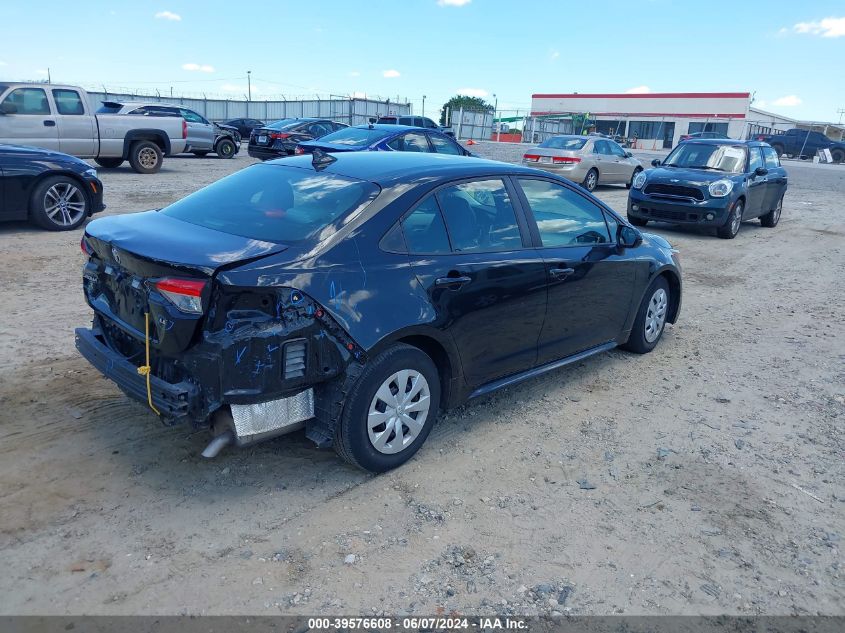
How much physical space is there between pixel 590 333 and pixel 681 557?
6.99ft

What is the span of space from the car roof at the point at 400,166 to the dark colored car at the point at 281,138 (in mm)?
15942

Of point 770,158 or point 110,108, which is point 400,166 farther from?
point 110,108

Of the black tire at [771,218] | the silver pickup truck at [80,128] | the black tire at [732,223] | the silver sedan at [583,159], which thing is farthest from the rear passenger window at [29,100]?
the black tire at [771,218]

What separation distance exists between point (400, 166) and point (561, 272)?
1348mm

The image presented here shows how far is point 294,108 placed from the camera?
146 feet

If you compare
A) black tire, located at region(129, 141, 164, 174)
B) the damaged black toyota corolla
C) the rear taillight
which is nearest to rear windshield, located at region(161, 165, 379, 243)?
the damaged black toyota corolla

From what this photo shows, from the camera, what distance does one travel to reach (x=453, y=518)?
3504mm

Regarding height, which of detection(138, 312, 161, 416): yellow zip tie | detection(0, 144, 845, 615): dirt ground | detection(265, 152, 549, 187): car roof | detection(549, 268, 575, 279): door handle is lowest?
detection(0, 144, 845, 615): dirt ground

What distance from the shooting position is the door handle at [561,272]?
461cm

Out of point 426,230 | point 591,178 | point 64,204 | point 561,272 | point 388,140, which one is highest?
point 388,140

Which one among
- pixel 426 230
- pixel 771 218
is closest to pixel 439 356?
pixel 426 230

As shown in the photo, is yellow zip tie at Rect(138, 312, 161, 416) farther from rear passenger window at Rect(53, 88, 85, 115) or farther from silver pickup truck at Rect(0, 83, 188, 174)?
rear passenger window at Rect(53, 88, 85, 115)

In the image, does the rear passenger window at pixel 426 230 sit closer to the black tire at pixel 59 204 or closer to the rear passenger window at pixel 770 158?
the black tire at pixel 59 204

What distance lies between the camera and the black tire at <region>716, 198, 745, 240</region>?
12568 millimetres
